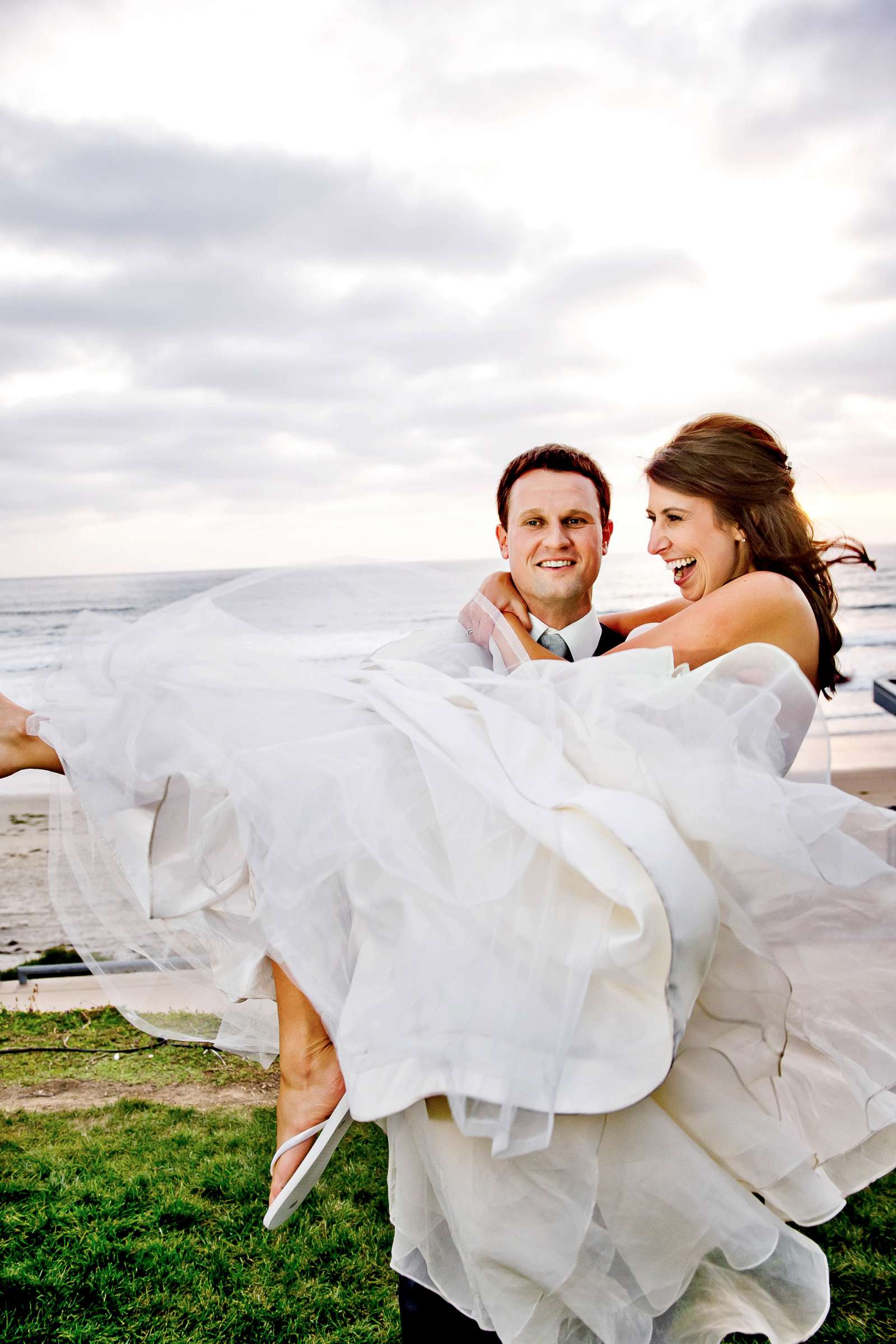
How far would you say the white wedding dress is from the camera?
1.32 metres

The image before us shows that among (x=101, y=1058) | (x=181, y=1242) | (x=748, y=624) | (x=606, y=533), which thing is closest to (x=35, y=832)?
(x=101, y=1058)

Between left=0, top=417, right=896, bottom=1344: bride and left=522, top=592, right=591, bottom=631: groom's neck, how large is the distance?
1.10 meters

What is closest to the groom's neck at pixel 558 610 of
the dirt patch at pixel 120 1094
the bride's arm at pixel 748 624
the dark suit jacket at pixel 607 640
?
the dark suit jacket at pixel 607 640

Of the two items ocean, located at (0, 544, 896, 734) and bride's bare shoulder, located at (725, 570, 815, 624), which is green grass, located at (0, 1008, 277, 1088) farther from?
bride's bare shoulder, located at (725, 570, 815, 624)

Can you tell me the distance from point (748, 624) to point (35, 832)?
9556mm

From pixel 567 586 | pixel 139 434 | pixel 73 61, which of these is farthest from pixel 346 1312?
pixel 139 434

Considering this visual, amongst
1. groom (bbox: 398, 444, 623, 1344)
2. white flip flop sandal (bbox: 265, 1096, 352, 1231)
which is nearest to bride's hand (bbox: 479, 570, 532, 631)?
groom (bbox: 398, 444, 623, 1344)

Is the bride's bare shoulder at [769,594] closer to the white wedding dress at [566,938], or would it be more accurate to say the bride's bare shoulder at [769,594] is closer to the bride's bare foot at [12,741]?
the white wedding dress at [566,938]

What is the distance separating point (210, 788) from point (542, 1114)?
842 millimetres

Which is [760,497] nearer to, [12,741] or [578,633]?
[578,633]

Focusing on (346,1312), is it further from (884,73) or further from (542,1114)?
(884,73)

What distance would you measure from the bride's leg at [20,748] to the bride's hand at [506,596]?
1.33 meters

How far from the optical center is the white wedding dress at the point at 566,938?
52.1 inches

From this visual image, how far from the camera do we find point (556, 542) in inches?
116
